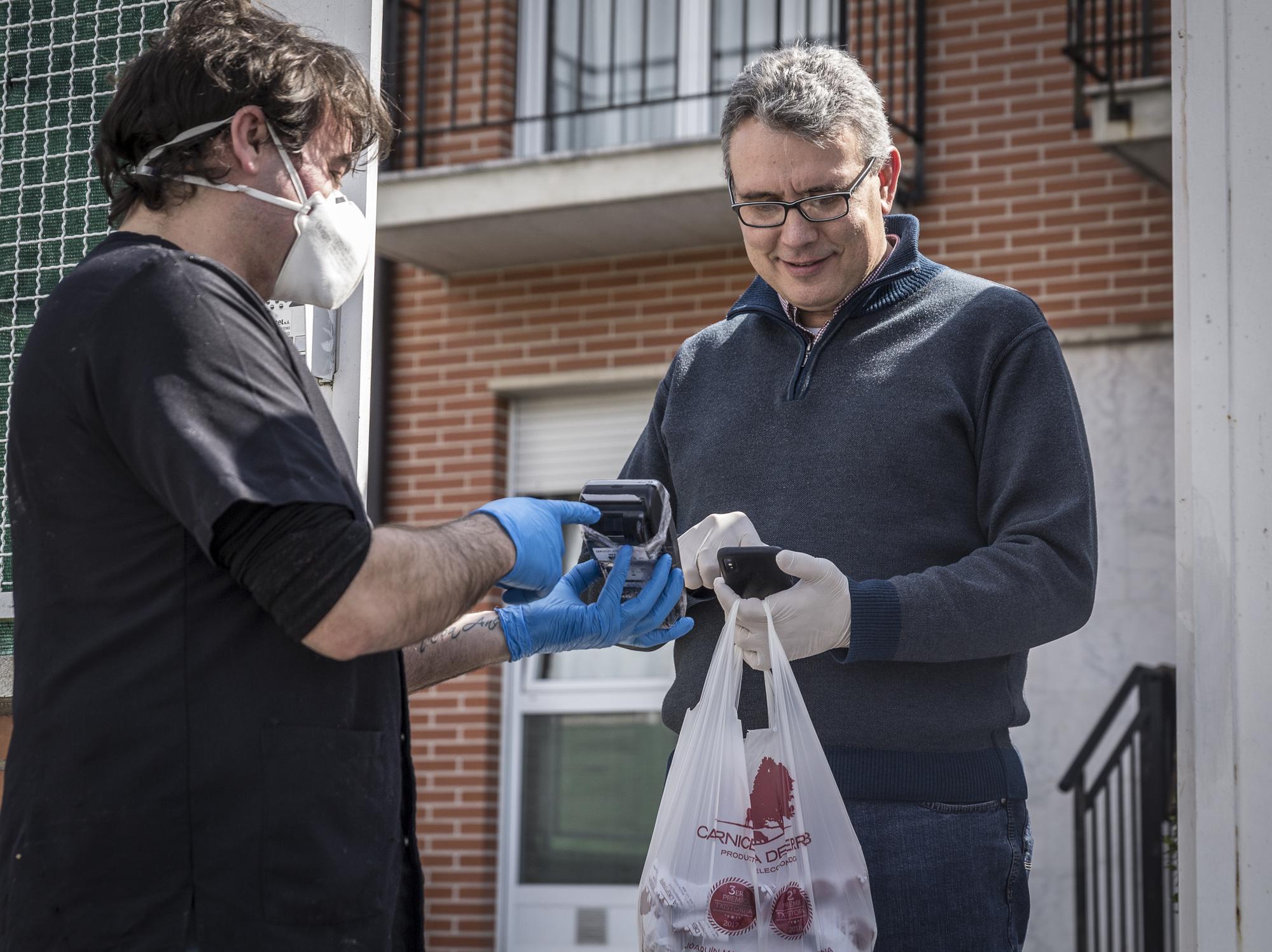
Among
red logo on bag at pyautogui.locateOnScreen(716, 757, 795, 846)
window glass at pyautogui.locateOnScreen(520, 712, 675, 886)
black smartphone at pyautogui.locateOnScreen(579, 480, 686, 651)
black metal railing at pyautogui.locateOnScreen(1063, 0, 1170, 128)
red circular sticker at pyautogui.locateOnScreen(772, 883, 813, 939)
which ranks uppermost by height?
black metal railing at pyautogui.locateOnScreen(1063, 0, 1170, 128)

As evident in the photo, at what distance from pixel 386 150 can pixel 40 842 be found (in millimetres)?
1167

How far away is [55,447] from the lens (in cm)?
179

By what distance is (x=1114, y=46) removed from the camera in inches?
250

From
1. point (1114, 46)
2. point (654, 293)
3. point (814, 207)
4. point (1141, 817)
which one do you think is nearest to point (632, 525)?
point (814, 207)

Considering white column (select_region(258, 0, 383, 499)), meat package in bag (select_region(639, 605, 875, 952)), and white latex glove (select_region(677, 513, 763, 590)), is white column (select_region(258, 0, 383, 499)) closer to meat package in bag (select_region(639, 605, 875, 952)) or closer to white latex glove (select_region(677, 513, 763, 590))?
white latex glove (select_region(677, 513, 763, 590))

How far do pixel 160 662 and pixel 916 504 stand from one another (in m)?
1.12

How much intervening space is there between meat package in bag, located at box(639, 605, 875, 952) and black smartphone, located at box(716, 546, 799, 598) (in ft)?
0.15

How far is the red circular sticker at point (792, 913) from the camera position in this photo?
2.08m

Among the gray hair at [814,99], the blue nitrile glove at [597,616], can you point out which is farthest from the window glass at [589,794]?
the gray hair at [814,99]

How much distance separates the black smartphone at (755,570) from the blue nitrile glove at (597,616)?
0.08 meters

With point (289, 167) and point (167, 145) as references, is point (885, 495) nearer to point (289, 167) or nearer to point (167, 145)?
point (289, 167)

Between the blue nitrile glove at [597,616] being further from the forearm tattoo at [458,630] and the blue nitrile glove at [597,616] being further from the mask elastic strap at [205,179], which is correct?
the mask elastic strap at [205,179]

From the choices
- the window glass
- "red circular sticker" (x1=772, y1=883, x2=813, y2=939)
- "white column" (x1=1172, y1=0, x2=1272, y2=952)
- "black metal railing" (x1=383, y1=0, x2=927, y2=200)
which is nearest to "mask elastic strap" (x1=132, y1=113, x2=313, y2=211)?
"red circular sticker" (x1=772, y1=883, x2=813, y2=939)

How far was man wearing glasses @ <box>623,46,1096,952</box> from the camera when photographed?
2.15 metres
